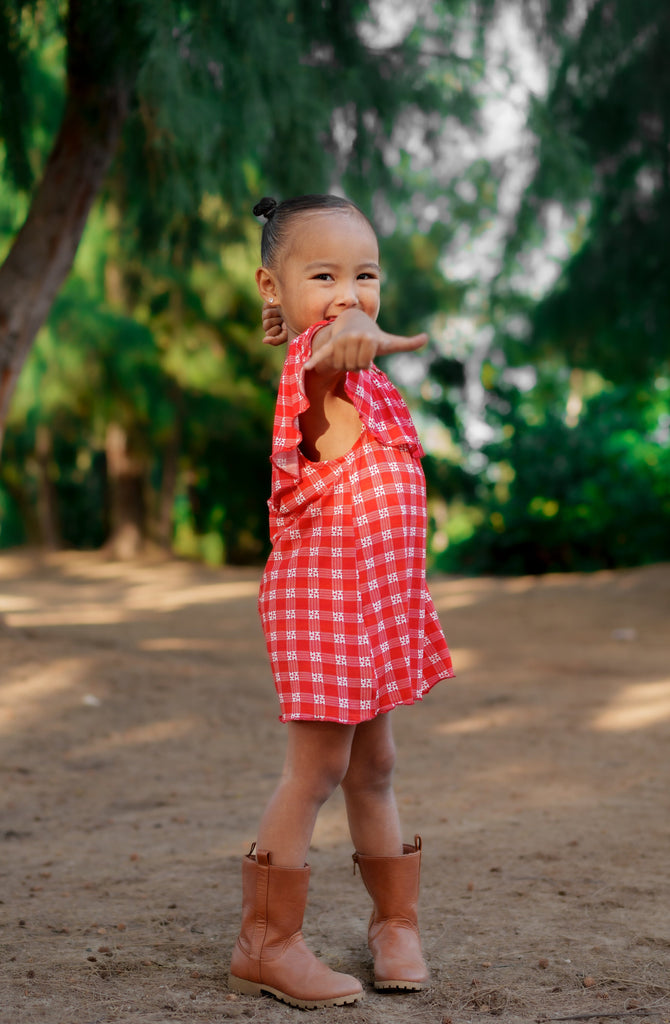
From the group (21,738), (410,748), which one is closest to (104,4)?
(21,738)

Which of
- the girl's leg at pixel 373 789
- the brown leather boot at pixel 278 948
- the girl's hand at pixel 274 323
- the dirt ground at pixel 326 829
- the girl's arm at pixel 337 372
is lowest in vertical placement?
the dirt ground at pixel 326 829

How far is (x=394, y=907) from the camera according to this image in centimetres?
213

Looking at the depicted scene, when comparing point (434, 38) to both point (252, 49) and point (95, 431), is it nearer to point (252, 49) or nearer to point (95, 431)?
point (252, 49)

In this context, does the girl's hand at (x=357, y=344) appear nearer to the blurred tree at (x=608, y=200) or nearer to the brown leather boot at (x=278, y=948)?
the brown leather boot at (x=278, y=948)

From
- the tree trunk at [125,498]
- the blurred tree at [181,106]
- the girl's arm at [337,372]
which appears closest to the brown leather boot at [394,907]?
the girl's arm at [337,372]

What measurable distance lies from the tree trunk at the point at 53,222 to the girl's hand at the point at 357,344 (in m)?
3.97

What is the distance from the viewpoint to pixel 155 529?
16484mm

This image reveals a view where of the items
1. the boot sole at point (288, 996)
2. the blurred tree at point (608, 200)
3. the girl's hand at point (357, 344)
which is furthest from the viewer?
the blurred tree at point (608, 200)

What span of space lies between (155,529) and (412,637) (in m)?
14.7

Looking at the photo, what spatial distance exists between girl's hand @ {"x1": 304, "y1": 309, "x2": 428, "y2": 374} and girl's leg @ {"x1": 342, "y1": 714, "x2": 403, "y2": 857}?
0.76 m

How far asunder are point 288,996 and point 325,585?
2.56ft

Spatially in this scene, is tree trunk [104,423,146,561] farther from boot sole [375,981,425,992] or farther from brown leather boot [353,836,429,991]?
boot sole [375,981,425,992]

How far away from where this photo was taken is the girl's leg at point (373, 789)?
2.12 m

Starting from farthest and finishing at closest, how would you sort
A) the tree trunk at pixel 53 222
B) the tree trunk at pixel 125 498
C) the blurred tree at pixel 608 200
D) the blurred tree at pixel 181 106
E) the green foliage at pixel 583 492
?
the tree trunk at pixel 125 498 < the green foliage at pixel 583 492 < the blurred tree at pixel 608 200 < the tree trunk at pixel 53 222 < the blurred tree at pixel 181 106
